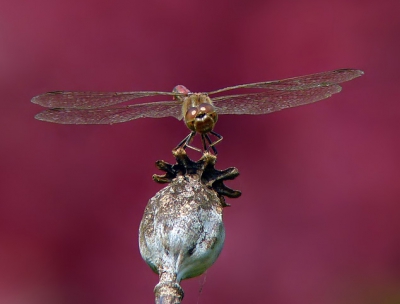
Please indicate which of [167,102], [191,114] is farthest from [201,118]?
[167,102]

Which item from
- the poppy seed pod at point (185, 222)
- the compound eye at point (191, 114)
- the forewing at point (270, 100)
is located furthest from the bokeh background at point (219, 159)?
the poppy seed pod at point (185, 222)

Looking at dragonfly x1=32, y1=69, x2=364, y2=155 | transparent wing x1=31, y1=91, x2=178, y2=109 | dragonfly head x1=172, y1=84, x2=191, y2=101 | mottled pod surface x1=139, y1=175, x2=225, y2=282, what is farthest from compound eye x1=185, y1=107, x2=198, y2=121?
mottled pod surface x1=139, y1=175, x2=225, y2=282

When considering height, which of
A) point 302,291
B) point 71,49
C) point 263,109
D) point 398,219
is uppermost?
point 71,49

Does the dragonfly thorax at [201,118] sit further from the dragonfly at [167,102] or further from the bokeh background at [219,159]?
the bokeh background at [219,159]

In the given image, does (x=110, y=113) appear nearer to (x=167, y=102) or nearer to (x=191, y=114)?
(x=167, y=102)

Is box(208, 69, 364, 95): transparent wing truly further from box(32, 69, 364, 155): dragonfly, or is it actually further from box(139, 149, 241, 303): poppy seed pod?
box(139, 149, 241, 303): poppy seed pod

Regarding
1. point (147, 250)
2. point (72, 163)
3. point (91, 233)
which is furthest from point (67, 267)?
point (147, 250)

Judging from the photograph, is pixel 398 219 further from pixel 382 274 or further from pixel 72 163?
pixel 72 163
